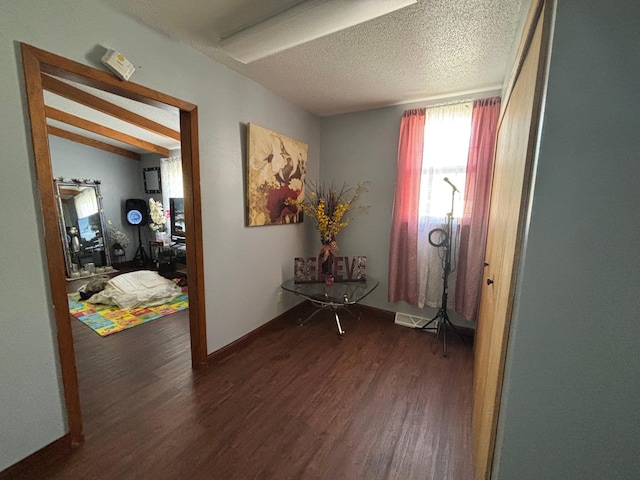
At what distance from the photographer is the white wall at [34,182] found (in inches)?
44.1

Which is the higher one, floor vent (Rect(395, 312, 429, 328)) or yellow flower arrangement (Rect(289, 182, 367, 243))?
yellow flower arrangement (Rect(289, 182, 367, 243))

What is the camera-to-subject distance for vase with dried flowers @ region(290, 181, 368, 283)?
2816 millimetres

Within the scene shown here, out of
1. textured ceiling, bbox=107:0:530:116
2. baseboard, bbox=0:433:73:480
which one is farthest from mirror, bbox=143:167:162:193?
baseboard, bbox=0:433:73:480

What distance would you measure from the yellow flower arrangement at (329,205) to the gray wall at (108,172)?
15.9 ft

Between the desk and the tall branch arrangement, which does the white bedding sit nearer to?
the desk

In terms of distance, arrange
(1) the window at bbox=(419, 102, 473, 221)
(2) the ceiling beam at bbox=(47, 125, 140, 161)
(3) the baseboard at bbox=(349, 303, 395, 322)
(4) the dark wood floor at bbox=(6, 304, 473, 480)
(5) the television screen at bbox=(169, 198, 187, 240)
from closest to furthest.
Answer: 1. (4) the dark wood floor at bbox=(6, 304, 473, 480)
2. (1) the window at bbox=(419, 102, 473, 221)
3. (3) the baseboard at bbox=(349, 303, 395, 322)
4. (2) the ceiling beam at bbox=(47, 125, 140, 161)
5. (5) the television screen at bbox=(169, 198, 187, 240)

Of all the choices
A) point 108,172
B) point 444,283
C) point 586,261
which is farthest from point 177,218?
point 586,261

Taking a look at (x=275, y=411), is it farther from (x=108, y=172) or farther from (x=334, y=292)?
(x=108, y=172)

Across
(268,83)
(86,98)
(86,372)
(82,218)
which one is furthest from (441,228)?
(82,218)

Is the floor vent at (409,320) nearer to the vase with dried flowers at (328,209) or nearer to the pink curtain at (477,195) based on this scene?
the pink curtain at (477,195)

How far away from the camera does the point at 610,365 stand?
23.2 inches

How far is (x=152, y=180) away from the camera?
566cm

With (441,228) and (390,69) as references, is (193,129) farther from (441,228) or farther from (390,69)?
(441,228)

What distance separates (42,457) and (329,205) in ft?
9.04
